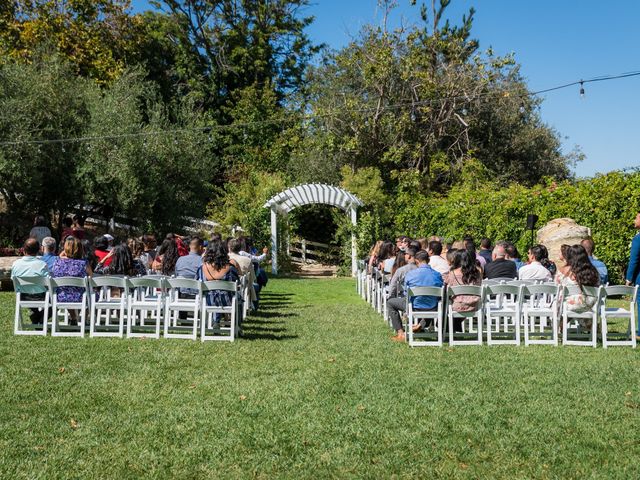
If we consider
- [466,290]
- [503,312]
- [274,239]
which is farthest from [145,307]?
[274,239]

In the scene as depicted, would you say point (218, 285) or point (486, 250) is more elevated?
point (486, 250)

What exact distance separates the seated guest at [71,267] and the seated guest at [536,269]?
6329 mm

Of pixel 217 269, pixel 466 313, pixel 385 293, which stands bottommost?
pixel 466 313

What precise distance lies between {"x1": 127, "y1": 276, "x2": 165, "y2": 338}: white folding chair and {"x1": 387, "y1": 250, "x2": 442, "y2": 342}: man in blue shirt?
316cm

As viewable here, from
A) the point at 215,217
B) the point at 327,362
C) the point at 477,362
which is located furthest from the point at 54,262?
the point at 215,217

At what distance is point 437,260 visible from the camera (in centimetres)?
1117

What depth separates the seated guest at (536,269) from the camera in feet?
33.5

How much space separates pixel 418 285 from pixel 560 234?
7.32 metres

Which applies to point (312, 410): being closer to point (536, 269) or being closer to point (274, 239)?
point (536, 269)

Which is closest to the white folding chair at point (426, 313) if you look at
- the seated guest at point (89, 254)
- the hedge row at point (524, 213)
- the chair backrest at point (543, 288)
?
the chair backrest at point (543, 288)

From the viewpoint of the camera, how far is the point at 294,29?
126 ft

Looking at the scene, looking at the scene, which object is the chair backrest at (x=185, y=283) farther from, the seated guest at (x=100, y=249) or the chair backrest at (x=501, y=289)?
the chair backrest at (x=501, y=289)

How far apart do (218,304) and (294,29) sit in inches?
1241

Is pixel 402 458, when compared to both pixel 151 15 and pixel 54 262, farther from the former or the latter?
pixel 151 15
